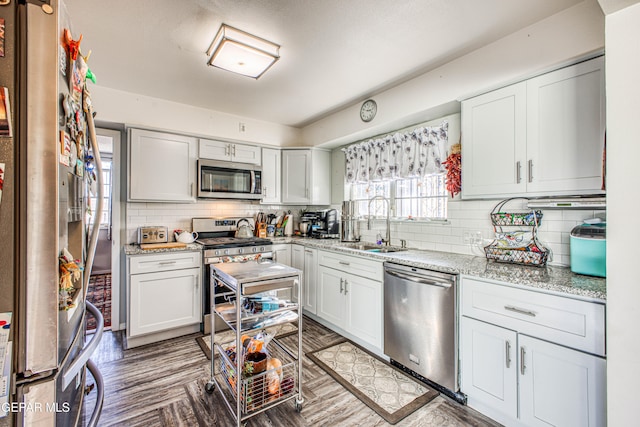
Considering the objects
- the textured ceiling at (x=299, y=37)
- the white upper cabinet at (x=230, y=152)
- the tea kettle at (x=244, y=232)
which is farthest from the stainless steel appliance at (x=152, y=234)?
the textured ceiling at (x=299, y=37)

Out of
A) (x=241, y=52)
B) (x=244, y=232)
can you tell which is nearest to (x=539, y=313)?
(x=241, y=52)

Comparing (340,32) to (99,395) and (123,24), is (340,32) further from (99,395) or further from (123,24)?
(99,395)

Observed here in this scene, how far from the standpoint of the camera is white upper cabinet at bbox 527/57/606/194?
168 centimetres

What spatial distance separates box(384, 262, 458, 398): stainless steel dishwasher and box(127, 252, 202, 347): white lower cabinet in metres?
1.97

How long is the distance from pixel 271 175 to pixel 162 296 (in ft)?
6.32

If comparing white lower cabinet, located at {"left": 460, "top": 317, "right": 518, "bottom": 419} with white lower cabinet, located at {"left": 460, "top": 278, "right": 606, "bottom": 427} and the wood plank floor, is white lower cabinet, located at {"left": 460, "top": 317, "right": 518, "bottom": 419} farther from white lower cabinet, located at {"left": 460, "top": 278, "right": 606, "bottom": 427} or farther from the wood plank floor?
the wood plank floor

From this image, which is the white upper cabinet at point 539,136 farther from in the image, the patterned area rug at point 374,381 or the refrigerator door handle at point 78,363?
the refrigerator door handle at point 78,363

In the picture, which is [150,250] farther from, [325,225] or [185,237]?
[325,225]

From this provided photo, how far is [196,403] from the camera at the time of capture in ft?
6.40

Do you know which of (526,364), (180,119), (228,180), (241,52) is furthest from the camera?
(228,180)

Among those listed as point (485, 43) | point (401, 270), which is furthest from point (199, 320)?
point (485, 43)

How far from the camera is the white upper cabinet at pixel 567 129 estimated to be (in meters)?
1.68

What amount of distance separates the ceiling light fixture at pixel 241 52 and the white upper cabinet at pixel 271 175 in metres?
1.53

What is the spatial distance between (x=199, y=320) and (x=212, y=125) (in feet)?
7.59
